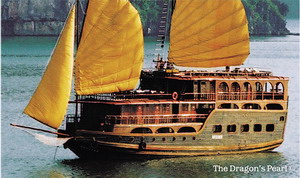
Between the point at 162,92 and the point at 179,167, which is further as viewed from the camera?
the point at 162,92

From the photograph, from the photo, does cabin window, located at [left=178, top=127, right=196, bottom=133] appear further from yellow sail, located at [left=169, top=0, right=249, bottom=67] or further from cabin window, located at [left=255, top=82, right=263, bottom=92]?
cabin window, located at [left=255, top=82, right=263, bottom=92]

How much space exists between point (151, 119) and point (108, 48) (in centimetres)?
441

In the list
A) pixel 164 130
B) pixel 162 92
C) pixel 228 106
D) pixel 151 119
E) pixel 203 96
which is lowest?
pixel 164 130

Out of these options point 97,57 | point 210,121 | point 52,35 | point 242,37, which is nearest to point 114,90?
point 97,57

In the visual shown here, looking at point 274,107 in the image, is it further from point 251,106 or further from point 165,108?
point 165,108

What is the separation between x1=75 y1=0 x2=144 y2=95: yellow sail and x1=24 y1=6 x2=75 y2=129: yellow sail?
4.77 ft

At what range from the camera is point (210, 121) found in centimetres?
5328

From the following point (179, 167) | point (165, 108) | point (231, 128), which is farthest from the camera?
point (231, 128)

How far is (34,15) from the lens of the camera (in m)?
198

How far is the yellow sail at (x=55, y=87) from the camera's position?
50.8m

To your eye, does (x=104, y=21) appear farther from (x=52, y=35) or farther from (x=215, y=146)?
(x=52, y=35)

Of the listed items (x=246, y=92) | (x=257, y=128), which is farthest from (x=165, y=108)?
(x=257, y=128)

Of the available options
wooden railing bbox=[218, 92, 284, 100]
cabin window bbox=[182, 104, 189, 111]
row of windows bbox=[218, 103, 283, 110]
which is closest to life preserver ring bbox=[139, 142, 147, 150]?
cabin window bbox=[182, 104, 189, 111]

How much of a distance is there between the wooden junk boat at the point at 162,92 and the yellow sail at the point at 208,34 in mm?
57
